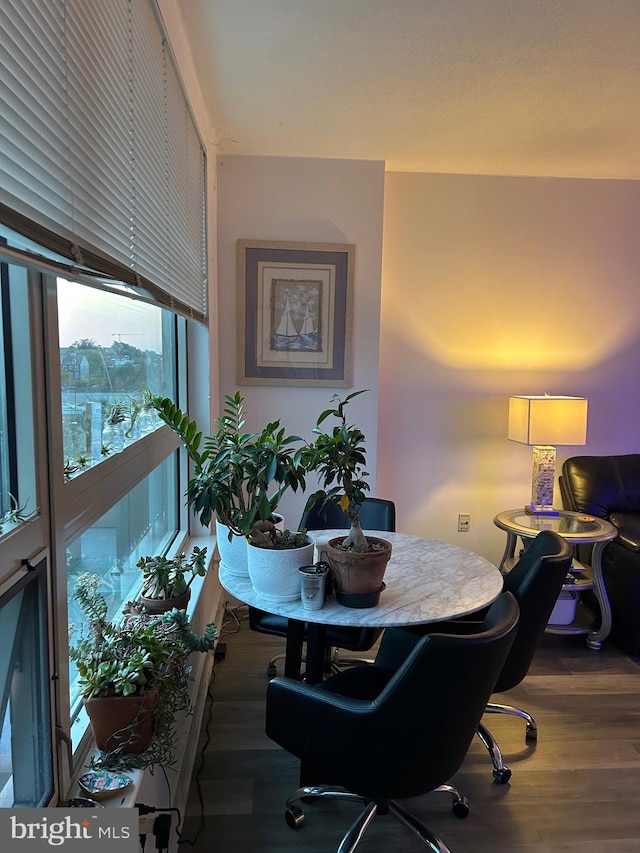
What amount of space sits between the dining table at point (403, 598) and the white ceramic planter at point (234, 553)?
0.06 ft

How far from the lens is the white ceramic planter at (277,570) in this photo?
5.54 feet

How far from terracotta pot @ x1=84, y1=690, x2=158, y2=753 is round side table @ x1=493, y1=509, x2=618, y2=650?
210 cm

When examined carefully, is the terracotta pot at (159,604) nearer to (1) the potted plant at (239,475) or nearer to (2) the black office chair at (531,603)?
(1) the potted plant at (239,475)

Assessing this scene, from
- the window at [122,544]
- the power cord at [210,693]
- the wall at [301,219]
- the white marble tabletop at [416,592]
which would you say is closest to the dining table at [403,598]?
the white marble tabletop at [416,592]

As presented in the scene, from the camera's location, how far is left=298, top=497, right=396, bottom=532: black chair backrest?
2600 mm

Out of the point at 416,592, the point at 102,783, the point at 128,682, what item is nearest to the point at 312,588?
the point at 416,592

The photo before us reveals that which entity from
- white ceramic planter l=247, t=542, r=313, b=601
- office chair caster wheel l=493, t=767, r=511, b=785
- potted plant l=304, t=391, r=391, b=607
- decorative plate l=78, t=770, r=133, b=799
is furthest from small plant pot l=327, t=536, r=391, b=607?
office chair caster wheel l=493, t=767, r=511, b=785

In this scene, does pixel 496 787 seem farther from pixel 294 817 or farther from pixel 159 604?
pixel 159 604

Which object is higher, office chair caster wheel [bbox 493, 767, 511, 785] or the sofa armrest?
the sofa armrest

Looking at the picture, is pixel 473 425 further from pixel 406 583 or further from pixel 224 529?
pixel 224 529

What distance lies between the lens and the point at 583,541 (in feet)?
8.87

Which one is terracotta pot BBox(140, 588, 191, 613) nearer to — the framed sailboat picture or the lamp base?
the framed sailboat picture

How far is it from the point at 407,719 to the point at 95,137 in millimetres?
1457

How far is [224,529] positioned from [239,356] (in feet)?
4.72
